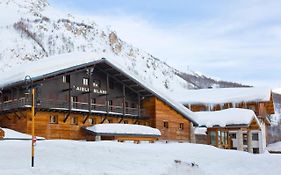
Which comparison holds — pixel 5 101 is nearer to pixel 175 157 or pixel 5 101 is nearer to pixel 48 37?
pixel 175 157

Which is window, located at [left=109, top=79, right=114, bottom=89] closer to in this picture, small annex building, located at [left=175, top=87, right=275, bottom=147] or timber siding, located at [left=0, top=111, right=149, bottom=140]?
timber siding, located at [left=0, top=111, right=149, bottom=140]

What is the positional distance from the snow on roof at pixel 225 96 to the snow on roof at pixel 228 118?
14.1 m

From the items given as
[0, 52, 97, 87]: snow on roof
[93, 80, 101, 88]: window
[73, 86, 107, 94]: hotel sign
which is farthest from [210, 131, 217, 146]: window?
[0, 52, 97, 87]: snow on roof

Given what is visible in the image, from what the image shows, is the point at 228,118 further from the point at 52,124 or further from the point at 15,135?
the point at 15,135

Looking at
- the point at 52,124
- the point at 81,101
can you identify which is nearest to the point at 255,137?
the point at 81,101

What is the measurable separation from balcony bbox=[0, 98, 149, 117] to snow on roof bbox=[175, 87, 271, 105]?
2179 cm

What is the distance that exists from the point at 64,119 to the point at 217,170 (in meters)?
18.8

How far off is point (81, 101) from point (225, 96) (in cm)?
3034

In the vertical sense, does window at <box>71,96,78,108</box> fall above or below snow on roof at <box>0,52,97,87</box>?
below

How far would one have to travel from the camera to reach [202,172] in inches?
860

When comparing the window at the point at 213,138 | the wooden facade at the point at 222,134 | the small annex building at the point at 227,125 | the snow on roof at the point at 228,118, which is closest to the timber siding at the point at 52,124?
the snow on roof at the point at 228,118

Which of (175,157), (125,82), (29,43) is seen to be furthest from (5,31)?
(175,157)

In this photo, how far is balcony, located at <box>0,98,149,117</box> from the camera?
118 feet

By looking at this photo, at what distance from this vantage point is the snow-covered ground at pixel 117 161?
1839cm
